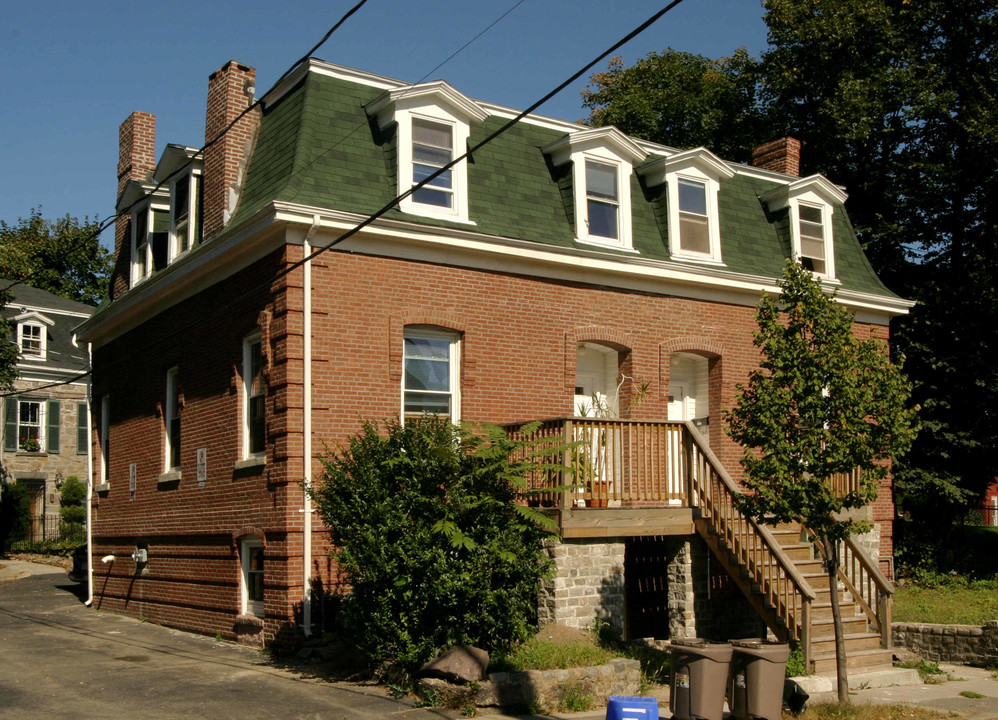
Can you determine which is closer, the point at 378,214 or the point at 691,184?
the point at 378,214

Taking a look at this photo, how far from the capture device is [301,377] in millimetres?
14766

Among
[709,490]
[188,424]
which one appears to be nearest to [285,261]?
[188,424]

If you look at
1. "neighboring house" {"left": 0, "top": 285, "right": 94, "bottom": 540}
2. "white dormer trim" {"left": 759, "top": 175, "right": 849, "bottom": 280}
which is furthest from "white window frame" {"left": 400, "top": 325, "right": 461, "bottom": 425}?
"neighboring house" {"left": 0, "top": 285, "right": 94, "bottom": 540}

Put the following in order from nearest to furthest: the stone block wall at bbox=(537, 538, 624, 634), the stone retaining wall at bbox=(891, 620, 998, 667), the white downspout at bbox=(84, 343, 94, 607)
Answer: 1. the stone block wall at bbox=(537, 538, 624, 634)
2. the stone retaining wall at bbox=(891, 620, 998, 667)
3. the white downspout at bbox=(84, 343, 94, 607)

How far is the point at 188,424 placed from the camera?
704 inches

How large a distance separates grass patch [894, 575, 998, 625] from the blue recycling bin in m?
9.83

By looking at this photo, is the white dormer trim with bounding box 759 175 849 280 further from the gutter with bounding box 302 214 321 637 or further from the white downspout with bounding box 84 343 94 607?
the white downspout with bounding box 84 343 94 607

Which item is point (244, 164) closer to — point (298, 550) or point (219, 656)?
point (298, 550)

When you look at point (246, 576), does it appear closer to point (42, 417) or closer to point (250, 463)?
point (250, 463)

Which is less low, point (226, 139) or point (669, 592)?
point (226, 139)

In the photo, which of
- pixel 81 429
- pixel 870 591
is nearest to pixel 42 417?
pixel 81 429

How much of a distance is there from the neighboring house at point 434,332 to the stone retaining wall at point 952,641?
7.38ft

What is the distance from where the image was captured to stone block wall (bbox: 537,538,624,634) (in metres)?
13.6

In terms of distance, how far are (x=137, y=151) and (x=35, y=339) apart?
2075 cm
